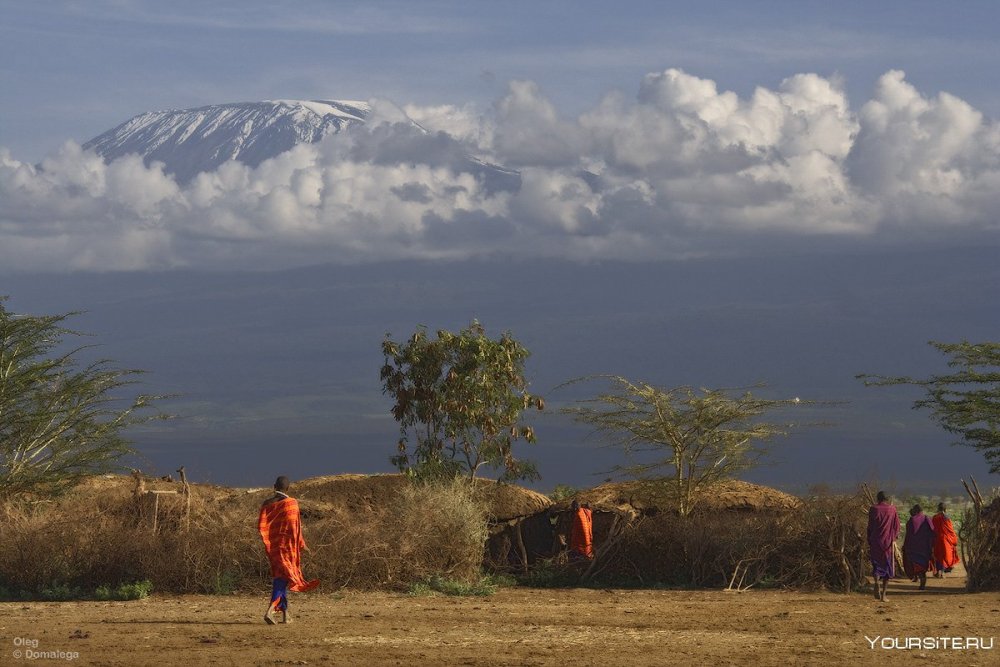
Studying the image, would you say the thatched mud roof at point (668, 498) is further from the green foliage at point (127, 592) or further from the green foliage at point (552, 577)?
the green foliage at point (127, 592)

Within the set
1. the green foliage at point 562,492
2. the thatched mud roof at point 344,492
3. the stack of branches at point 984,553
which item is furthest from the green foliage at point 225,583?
the stack of branches at point 984,553

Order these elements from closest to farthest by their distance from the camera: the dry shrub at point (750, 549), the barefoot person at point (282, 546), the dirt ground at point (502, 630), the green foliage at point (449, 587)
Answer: the dirt ground at point (502, 630), the barefoot person at point (282, 546), the green foliage at point (449, 587), the dry shrub at point (750, 549)

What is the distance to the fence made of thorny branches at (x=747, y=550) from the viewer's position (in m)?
21.8

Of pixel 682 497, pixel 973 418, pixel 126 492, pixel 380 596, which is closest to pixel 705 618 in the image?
pixel 380 596

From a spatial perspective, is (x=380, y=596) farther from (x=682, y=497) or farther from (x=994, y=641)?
(x=994, y=641)

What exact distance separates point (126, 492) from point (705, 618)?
10.6 m

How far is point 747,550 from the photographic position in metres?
22.2

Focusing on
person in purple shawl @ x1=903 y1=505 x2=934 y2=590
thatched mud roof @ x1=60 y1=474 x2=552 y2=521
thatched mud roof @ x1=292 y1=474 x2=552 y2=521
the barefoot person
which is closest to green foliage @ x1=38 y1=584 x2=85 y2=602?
thatched mud roof @ x1=60 y1=474 x2=552 y2=521

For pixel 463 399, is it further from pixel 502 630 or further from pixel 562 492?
pixel 502 630

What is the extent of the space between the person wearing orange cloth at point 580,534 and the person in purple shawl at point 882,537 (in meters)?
4.73

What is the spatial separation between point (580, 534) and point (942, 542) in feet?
21.9

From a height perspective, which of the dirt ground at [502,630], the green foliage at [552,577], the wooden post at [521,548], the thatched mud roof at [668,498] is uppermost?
the thatched mud roof at [668,498]

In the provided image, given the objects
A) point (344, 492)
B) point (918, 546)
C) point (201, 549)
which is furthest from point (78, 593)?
point (918, 546)

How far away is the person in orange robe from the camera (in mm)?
24031
